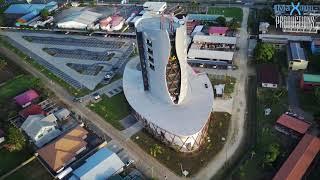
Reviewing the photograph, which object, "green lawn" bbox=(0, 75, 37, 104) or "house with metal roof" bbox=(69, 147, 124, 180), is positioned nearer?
"house with metal roof" bbox=(69, 147, 124, 180)

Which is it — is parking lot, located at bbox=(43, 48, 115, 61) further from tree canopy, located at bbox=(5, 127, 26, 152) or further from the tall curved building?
tree canopy, located at bbox=(5, 127, 26, 152)

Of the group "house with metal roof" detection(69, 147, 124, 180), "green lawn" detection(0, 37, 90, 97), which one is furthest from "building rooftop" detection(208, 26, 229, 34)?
"house with metal roof" detection(69, 147, 124, 180)

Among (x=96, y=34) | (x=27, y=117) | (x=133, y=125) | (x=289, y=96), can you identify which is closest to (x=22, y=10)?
(x=96, y=34)

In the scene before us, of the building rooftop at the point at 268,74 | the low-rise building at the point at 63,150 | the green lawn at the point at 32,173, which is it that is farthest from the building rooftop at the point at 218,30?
the green lawn at the point at 32,173

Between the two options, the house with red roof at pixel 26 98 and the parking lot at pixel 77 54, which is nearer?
the house with red roof at pixel 26 98

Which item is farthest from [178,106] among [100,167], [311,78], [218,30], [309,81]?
[218,30]

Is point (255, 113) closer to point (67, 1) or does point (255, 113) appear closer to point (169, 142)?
point (169, 142)

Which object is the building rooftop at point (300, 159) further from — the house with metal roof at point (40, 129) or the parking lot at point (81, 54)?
the parking lot at point (81, 54)
